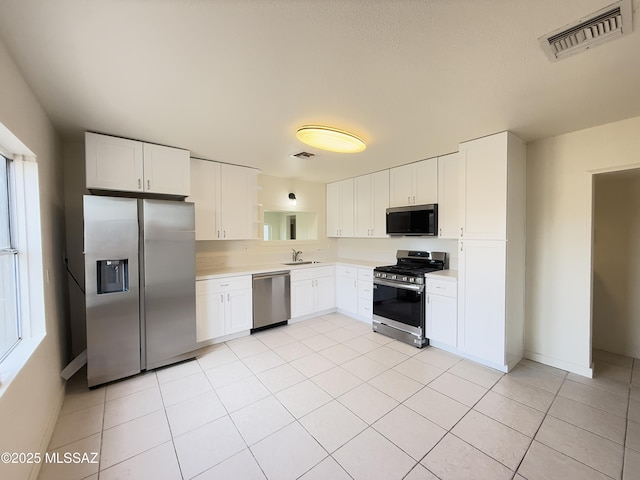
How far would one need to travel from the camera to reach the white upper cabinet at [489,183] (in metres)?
2.63

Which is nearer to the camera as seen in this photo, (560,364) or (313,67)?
(313,67)

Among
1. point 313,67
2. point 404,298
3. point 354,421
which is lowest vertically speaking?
point 354,421

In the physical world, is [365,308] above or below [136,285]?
below

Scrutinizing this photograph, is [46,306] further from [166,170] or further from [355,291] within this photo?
[355,291]

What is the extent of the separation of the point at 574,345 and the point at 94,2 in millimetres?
4469

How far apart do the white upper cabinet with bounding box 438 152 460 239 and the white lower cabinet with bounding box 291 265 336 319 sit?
1.96 meters

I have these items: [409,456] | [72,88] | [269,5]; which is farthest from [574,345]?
[72,88]

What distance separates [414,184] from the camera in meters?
3.77

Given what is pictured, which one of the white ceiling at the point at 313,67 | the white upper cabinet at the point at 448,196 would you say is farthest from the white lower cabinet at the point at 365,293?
the white ceiling at the point at 313,67

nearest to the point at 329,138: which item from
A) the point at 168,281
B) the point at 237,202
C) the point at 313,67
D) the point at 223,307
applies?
the point at 313,67

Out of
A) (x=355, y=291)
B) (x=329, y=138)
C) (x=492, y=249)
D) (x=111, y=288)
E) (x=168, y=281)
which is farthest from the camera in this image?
(x=355, y=291)

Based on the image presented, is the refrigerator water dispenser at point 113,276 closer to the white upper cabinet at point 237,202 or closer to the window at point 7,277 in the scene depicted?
the window at point 7,277

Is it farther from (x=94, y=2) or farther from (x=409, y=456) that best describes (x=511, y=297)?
(x=94, y=2)

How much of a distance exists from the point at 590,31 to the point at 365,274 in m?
3.33
